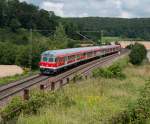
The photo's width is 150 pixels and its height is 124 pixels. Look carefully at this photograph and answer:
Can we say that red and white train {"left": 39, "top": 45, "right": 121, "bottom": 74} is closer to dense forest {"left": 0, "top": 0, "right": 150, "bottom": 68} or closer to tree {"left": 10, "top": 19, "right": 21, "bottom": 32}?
dense forest {"left": 0, "top": 0, "right": 150, "bottom": 68}

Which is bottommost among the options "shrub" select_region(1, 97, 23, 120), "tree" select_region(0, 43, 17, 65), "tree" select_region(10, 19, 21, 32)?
"tree" select_region(0, 43, 17, 65)

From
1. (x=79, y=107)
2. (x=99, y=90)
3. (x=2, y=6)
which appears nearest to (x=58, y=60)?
(x=99, y=90)

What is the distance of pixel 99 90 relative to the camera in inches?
875

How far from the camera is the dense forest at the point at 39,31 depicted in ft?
209

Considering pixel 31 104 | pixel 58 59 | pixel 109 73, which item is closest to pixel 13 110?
pixel 31 104

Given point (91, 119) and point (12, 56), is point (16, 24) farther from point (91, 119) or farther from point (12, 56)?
point (91, 119)

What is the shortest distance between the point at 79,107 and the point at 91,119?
283 cm

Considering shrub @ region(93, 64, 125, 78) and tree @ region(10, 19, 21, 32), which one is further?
tree @ region(10, 19, 21, 32)

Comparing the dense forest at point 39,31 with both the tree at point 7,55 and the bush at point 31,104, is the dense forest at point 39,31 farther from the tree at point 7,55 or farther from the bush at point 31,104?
the bush at point 31,104

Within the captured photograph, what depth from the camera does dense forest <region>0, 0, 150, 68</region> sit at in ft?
209

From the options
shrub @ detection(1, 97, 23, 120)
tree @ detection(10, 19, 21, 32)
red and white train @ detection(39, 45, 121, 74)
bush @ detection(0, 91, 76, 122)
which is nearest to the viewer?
shrub @ detection(1, 97, 23, 120)

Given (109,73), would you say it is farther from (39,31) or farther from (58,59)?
(39,31)

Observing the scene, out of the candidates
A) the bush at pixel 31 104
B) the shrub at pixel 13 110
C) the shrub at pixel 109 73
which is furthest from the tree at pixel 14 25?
the shrub at pixel 13 110

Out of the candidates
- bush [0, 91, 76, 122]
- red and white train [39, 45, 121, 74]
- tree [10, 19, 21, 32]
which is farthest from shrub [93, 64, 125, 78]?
tree [10, 19, 21, 32]
